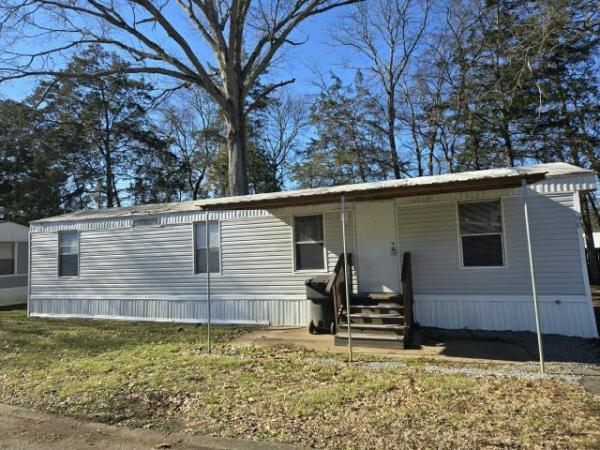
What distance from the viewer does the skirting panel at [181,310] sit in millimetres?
9914

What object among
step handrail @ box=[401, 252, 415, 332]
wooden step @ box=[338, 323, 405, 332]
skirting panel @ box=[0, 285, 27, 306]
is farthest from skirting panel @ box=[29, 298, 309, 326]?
skirting panel @ box=[0, 285, 27, 306]

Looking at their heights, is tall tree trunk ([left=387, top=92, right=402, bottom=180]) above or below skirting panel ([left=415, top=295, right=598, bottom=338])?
above

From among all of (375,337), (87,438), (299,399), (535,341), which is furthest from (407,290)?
(87,438)

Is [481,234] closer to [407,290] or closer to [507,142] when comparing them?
[407,290]

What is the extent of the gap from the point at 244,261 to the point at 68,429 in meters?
6.36

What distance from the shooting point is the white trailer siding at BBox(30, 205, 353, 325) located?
9945mm

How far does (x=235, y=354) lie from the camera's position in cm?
713

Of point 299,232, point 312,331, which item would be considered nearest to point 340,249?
point 299,232

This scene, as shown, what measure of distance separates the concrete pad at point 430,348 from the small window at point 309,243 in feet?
5.55

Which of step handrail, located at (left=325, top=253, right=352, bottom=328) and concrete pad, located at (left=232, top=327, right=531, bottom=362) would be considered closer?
concrete pad, located at (left=232, top=327, right=531, bottom=362)

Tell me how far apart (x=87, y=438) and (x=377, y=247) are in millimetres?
6447

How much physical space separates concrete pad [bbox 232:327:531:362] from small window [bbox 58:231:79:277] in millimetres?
7013

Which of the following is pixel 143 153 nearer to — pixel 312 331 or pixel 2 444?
pixel 312 331

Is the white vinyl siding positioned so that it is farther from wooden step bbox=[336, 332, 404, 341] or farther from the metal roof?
wooden step bbox=[336, 332, 404, 341]
